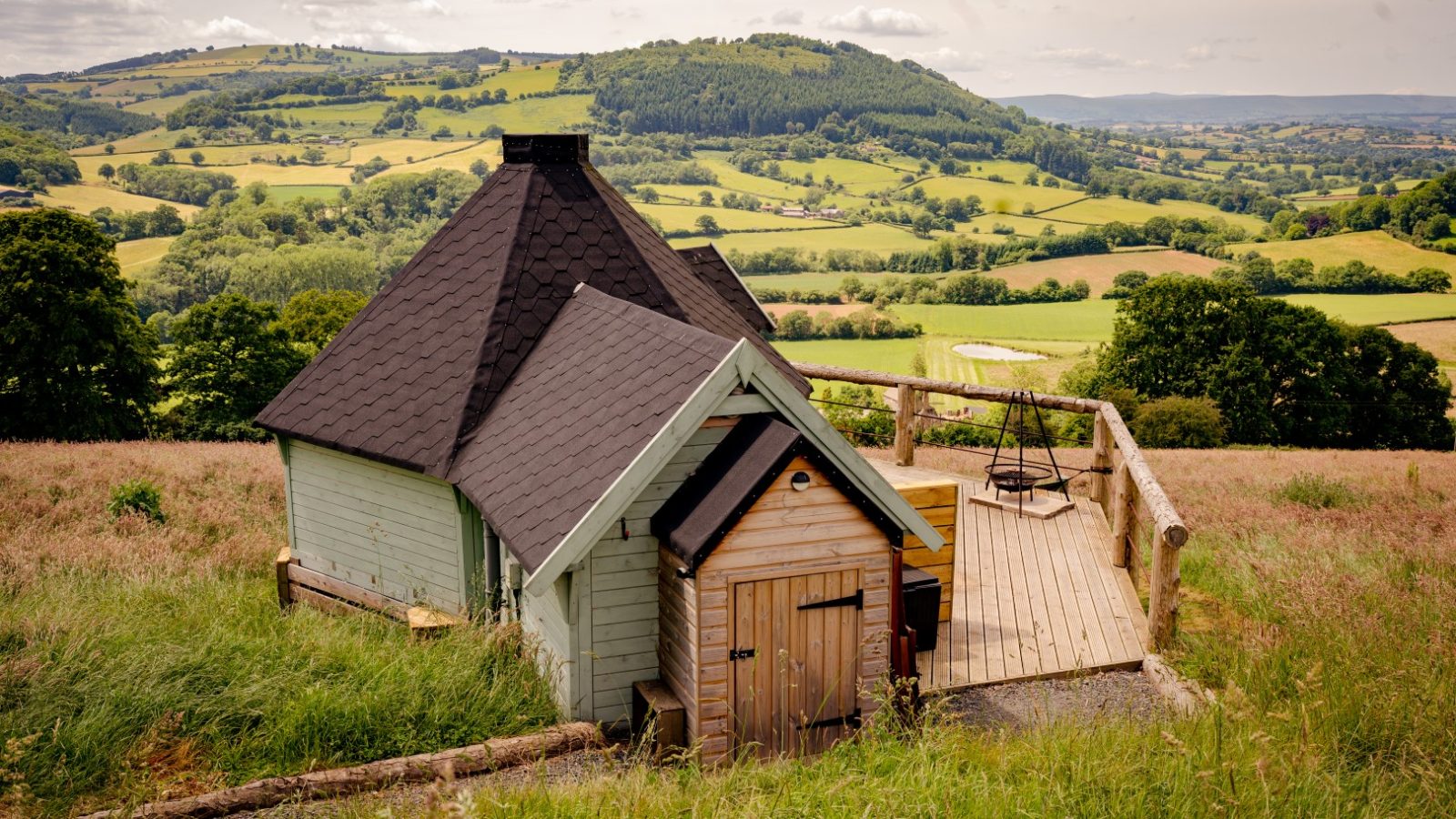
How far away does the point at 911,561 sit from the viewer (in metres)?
9.16

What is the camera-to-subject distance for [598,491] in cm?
689

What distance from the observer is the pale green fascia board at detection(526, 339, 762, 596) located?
6531mm

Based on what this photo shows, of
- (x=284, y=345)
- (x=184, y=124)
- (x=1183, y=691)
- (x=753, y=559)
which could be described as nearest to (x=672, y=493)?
(x=753, y=559)

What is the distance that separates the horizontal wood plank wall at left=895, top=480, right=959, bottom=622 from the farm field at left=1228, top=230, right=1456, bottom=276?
3707 inches

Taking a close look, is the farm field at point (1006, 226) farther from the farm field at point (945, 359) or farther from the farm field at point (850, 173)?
the farm field at point (945, 359)

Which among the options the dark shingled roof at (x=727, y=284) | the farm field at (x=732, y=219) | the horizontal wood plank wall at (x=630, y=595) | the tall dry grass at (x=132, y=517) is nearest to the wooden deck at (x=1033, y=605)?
the horizontal wood plank wall at (x=630, y=595)

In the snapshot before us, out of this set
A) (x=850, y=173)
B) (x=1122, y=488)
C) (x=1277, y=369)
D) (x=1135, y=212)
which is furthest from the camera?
(x=850, y=173)

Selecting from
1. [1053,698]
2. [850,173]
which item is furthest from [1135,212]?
[1053,698]

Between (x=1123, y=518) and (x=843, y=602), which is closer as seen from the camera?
(x=843, y=602)

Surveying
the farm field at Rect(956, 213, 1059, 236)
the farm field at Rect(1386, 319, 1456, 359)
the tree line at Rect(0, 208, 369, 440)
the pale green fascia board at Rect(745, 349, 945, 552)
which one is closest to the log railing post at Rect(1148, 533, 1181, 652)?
the pale green fascia board at Rect(745, 349, 945, 552)

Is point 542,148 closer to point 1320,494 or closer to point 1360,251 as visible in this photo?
point 1320,494

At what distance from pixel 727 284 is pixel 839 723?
23.3 ft

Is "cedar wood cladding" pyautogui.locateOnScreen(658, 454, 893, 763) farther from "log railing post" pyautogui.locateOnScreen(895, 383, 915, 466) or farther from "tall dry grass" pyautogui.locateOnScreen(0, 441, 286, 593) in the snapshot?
"log railing post" pyautogui.locateOnScreen(895, 383, 915, 466)

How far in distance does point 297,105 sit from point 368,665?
637 ft
